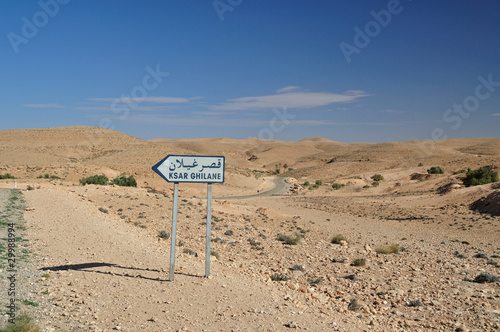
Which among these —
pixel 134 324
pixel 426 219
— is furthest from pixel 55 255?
pixel 426 219

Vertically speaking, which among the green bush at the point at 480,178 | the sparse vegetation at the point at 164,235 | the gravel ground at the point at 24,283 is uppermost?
the green bush at the point at 480,178

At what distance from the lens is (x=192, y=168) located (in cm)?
852

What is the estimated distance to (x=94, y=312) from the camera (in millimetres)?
6203

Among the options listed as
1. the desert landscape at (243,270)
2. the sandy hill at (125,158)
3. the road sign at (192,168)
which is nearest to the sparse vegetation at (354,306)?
the desert landscape at (243,270)

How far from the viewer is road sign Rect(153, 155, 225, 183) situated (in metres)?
8.43

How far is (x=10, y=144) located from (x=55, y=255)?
85804 millimetres

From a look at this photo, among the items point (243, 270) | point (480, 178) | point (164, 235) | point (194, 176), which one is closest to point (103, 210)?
point (164, 235)

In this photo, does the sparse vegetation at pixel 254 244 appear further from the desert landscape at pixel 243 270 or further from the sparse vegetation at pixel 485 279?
the sparse vegetation at pixel 485 279

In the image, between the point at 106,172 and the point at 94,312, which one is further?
the point at 106,172

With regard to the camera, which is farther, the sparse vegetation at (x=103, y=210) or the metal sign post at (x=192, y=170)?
the sparse vegetation at (x=103, y=210)

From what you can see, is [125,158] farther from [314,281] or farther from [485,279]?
[485,279]

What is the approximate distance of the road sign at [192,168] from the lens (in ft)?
27.7

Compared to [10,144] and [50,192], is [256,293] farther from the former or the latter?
[10,144]

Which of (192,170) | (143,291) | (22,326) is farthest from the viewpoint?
(192,170)
